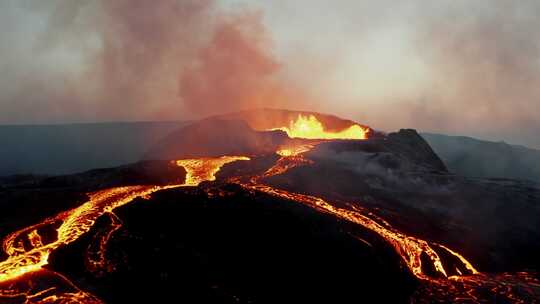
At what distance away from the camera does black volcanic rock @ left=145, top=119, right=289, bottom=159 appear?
63344 mm

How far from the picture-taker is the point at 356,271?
26406 mm

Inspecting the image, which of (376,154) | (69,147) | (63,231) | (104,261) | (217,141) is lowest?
(104,261)

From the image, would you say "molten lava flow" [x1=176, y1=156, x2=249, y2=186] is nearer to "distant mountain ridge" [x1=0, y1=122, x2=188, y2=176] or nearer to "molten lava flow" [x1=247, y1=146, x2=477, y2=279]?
"molten lava flow" [x1=247, y1=146, x2=477, y2=279]

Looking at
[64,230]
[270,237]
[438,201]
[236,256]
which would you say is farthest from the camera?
[438,201]

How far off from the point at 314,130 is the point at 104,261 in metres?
62.3

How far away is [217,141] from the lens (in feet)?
232

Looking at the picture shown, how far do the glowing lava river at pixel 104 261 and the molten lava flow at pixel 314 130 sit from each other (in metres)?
41.2

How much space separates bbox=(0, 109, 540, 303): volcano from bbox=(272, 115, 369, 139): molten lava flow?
102 ft

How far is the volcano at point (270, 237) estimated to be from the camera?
916 inches

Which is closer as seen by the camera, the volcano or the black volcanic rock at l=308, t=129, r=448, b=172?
the volcano

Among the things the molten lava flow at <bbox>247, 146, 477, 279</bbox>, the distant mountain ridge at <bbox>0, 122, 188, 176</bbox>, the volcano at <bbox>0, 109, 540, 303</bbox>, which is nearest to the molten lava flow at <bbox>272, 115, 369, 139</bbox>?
the volcano at <bbox>0, 109, 540, 303</bbox>

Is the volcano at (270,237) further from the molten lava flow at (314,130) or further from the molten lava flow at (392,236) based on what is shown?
the molten lava flow at (314,130)

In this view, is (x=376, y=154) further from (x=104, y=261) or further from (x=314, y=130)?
(x=104, y=261)

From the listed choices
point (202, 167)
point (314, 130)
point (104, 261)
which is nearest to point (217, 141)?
point (314, 130)
